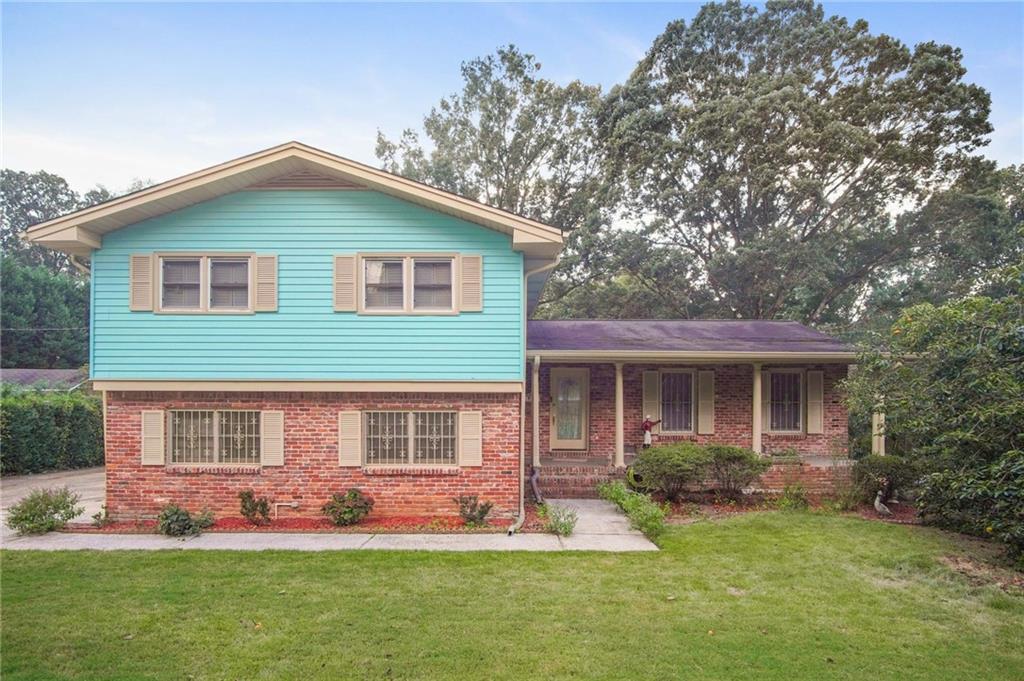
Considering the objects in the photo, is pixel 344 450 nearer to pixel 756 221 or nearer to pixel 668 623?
pixel 668 623

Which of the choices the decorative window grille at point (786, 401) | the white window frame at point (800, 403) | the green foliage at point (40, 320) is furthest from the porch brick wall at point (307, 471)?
the green foliage at point (40, 320)

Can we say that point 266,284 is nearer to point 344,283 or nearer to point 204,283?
point 204,283

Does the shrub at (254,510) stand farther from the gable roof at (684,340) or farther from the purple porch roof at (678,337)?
the purple porch roof at (678,337)

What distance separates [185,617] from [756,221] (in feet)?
80.8

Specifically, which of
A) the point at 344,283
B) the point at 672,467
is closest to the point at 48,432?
the point at 344,283

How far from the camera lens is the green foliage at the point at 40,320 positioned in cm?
3412

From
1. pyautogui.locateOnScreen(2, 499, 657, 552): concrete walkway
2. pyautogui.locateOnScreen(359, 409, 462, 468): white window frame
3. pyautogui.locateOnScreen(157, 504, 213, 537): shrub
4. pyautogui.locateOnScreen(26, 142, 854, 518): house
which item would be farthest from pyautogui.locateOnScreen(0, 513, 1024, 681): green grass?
pyautogui.locateOnScreen(359, 409, 462, 468): white window frame

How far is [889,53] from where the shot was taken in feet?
69.4

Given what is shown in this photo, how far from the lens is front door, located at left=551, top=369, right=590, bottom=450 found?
14.2 metres

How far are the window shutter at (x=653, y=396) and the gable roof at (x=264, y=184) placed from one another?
5.55 m

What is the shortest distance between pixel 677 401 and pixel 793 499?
382 centimetres

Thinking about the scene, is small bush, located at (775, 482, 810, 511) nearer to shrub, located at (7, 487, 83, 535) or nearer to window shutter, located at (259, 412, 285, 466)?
window shutter, located at (259, 412, 285, 466)

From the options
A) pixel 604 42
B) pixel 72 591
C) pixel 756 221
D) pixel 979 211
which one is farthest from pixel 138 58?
pixel 979 211

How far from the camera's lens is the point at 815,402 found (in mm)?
14359
